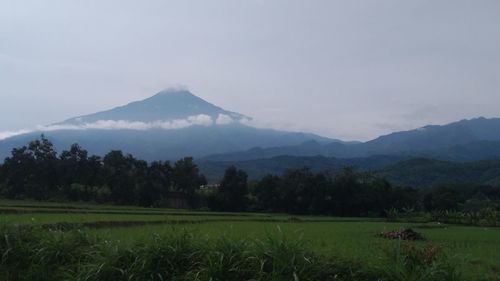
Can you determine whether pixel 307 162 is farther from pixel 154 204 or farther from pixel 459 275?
pixel 459 275

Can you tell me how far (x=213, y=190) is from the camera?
55844 mm

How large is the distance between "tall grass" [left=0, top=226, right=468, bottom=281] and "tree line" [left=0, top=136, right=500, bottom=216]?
44800mm

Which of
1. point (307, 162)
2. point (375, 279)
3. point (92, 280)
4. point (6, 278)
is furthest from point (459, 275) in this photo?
point (307, 162)

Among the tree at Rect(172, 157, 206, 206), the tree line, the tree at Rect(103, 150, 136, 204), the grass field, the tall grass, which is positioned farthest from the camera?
the tree at Rect(172, 157, 206, 206)

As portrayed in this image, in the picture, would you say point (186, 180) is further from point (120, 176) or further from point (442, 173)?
point (442, 173)

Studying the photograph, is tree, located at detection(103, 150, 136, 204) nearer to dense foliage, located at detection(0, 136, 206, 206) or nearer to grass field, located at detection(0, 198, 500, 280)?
dense foliage, located at detection(0, 136, 206, 206)

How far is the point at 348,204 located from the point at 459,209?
10.9m

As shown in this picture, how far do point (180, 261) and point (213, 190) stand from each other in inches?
1910

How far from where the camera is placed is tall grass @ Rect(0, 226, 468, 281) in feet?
22.3

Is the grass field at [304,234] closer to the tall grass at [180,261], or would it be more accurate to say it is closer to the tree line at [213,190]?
the tall grass at [180,261]

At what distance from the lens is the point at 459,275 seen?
21.1 ft

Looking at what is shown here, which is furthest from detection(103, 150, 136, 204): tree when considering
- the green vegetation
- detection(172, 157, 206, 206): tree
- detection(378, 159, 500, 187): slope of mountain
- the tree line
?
detection(378, 159, 500, 187): slope of mountain

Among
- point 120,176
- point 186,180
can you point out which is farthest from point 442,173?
point 120,176

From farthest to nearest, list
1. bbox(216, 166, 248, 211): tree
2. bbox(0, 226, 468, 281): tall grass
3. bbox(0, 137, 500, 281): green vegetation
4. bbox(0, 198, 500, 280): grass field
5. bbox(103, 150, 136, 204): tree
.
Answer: bbox(216, 166, 248, 211): tree
bbox(103, 150, 136, 204): tree
bbox(0, 198, 500, 280): grass field
bbox(0, 137, 500, 281): green vegetation
bbox(0, 226, 468, 281): tall grass
